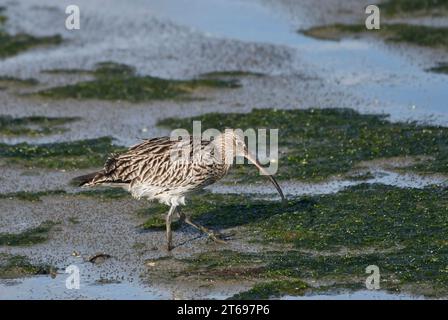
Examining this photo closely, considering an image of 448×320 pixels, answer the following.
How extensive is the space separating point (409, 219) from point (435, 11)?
8502 mm

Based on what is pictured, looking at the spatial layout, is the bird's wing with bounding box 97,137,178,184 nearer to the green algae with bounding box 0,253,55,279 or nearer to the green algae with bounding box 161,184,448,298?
the green algae with bounding box 161,184,448,298

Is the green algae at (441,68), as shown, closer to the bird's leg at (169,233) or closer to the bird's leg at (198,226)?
the bird's leg at (198,226)

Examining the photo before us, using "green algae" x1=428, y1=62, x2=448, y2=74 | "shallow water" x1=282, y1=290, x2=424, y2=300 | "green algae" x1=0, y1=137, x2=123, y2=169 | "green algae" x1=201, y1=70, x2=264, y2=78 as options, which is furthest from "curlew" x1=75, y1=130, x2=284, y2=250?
"green algae" x1=201, y1=70, x2=264, y2=78

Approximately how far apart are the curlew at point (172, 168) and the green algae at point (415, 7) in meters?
8.28

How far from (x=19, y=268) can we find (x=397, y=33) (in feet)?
30.6

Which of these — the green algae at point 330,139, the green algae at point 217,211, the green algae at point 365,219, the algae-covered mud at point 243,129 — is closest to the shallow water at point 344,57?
the algae-covered mud at point 243,129

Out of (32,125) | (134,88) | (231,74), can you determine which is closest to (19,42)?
(134,88)

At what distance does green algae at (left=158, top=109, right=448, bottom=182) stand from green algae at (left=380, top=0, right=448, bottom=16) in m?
4.63

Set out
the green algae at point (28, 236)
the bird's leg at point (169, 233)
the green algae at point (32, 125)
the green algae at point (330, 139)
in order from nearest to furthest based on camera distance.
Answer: the bird's leg at point (169, 233) → the green algae at point (28, 236) → the green algae at point (330, 139) → the green algae at point (32, 125)

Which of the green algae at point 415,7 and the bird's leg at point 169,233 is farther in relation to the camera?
the green algae at point 415,7

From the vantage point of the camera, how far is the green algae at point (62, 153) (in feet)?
43.4

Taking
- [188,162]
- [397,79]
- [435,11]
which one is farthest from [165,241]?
[435,11]

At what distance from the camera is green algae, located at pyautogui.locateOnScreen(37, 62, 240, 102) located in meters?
16.0

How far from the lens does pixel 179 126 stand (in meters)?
14.5
